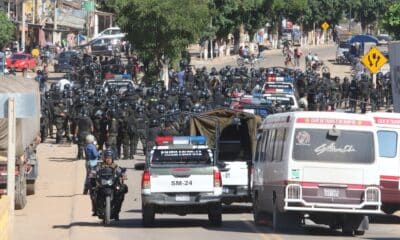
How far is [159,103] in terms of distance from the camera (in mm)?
48719

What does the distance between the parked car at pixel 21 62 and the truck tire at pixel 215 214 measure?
167 ft

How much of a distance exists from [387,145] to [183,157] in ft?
14.5

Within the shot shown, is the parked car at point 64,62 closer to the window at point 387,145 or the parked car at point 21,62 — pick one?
the parked car at point 21,62

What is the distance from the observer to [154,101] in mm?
49188

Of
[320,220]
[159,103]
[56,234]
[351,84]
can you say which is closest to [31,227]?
[56,234]

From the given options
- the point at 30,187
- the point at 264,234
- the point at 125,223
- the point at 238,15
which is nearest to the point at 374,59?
the point at 30,187

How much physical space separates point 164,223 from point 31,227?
284 centimetres

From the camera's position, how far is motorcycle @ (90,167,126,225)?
2625 centimetres

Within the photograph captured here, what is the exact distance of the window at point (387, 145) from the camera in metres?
27.8

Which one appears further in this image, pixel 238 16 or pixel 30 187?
pixel 238 16

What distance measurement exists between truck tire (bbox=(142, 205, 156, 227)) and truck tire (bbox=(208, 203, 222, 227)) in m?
1.12

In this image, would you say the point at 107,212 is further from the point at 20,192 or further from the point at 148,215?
the point at 20,192

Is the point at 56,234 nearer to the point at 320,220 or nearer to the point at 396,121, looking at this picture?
the point at 320,220

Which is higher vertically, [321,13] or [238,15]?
A: [321,13]
